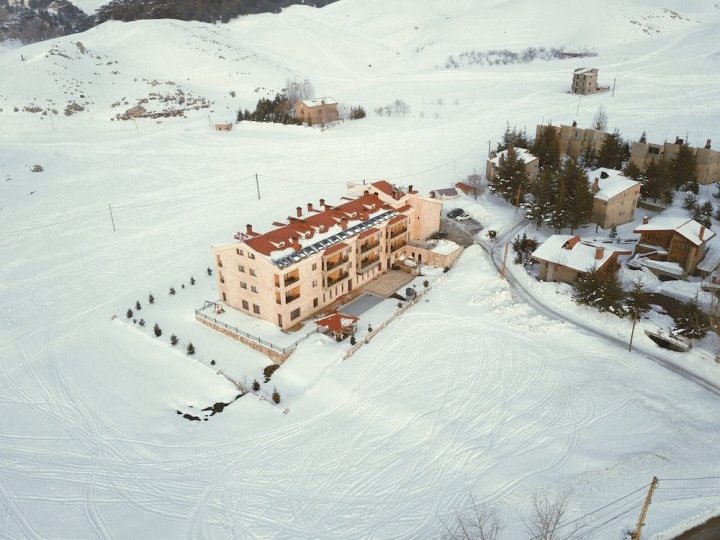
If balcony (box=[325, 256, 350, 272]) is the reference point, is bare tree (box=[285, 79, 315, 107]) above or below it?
above

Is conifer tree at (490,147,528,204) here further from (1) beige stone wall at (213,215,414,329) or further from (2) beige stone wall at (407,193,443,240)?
(1) beige stone wall at (213,215,414,329)

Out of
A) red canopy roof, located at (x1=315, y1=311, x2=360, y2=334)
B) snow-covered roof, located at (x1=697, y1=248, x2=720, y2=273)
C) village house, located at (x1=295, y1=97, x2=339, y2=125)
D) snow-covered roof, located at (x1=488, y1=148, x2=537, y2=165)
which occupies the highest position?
village house, located at (x1=295, y1=97, x2=339, y2=125)

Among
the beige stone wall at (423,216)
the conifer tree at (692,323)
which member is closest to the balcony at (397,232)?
the beige stone wall at (423,216)

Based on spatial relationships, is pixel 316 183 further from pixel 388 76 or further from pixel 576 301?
pixel 388 76

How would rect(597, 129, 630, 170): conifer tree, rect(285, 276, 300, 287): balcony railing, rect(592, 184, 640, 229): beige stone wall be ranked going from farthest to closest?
rect(597, 129, 630, 170): conifer tree
rect(592, 184, 640, 229): beige stone wall
rect(285, 276, 300, 287): balcony railing

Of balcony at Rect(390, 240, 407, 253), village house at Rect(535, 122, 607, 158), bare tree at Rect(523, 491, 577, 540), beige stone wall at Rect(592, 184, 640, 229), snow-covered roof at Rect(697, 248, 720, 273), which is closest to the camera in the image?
bare tree at Rect(523, 491, 577, 540)

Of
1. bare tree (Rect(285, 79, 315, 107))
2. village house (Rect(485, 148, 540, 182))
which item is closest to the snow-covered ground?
village house (Rect(485, 148, 540, 182))

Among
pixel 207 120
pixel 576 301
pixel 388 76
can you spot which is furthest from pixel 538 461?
pixel 388 76
